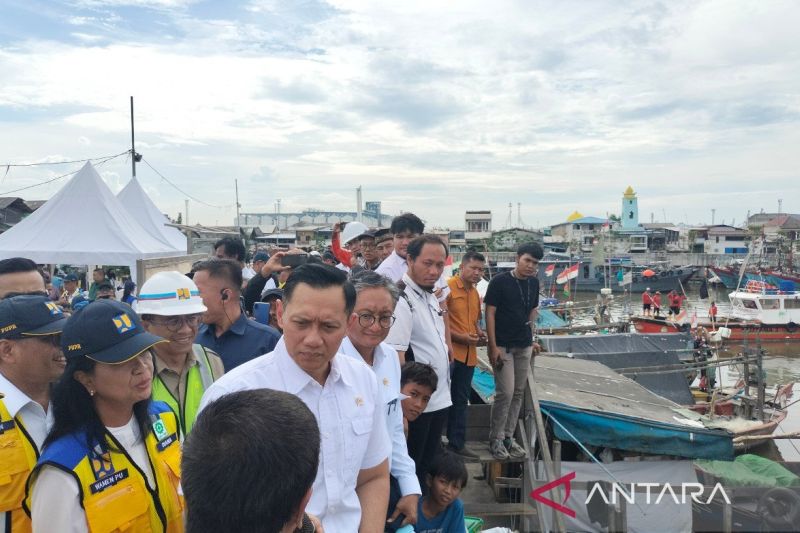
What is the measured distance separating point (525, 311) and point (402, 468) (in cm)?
300

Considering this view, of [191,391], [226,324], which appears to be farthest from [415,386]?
[191,391]

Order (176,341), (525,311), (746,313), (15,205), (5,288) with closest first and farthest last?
(176,341)
(5,288)
(525,311)
(15,205)
(746,313)

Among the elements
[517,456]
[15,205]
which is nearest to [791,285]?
[517,456]

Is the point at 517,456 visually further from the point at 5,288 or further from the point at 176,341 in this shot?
the point at 5,288

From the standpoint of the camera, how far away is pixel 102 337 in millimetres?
1884

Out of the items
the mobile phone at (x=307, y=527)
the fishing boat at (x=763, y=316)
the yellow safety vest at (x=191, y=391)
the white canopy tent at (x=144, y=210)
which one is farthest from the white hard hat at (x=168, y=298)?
the fishing boat at (x=763, y=316)

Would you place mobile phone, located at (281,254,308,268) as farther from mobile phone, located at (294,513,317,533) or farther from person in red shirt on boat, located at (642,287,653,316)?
person in red shirt on boat, located at (642,287,653,316)

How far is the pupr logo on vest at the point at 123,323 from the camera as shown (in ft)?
6.31

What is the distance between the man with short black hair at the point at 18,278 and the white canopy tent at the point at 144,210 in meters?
9.57

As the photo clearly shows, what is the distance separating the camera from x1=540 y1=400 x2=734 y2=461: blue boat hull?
6051mm

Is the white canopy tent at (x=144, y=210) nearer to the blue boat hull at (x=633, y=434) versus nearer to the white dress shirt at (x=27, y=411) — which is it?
the blue boat hull at (x=633, y=434)

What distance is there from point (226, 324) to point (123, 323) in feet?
4.69

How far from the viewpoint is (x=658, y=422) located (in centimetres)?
611

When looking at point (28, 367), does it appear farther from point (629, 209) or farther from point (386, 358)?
point (629, 209)
